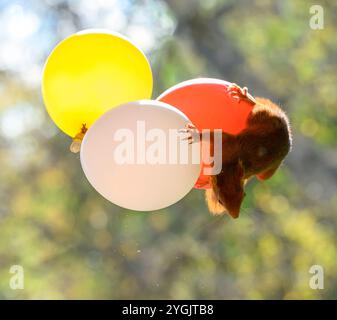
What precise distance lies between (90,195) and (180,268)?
3.08ft

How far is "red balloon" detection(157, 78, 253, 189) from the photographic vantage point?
230cm

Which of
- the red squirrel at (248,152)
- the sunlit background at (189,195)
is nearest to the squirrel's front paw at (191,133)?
the red squirrel at (248,152)

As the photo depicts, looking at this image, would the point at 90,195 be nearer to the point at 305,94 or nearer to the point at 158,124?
the point at 305,94

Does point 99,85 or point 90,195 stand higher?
point 90,195

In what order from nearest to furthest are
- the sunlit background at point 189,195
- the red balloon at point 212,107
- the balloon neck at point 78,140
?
the red balloon at point 212,107 < the balloon neck at point 78,140 < the sunlit background at point 189,195

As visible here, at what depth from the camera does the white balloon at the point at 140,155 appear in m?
2.20

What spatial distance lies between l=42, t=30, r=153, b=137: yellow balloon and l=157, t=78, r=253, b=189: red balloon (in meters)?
0.21

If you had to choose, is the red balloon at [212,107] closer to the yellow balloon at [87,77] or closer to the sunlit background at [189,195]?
the yellow balloon at [87,77]

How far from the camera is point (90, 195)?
6.73 metres

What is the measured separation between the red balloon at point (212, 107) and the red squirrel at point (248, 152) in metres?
0.03

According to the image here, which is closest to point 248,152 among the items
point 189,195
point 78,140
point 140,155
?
point 140,155

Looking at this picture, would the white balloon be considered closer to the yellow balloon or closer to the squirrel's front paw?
the squirrel's front paw
